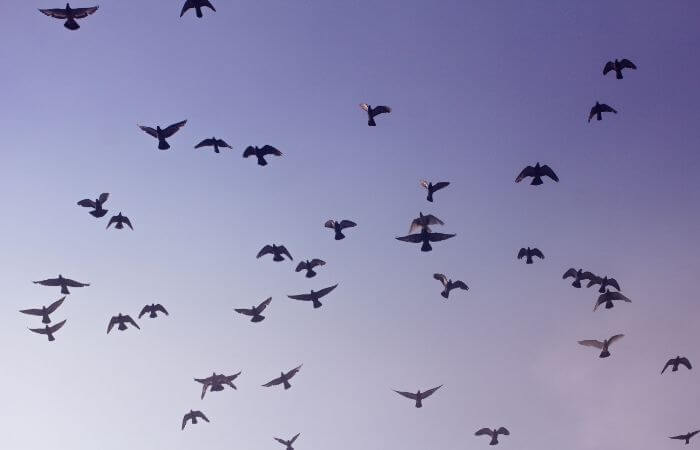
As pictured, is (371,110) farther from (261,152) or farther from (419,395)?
(419,395)

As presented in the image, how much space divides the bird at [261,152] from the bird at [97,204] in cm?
576

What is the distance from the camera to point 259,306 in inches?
1051

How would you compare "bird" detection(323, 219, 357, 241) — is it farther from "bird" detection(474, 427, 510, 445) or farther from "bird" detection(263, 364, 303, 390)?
"bird" detection(474, 427, 510, 445)

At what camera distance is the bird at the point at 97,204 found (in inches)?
965

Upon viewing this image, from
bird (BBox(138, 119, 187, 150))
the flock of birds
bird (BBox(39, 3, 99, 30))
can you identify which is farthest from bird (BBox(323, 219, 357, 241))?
bird (BBox(39, 3, 99, 30))

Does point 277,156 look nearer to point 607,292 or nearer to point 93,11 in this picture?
point 93,11

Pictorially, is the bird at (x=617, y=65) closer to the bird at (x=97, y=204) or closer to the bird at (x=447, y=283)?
the bird at (x=447, y=283)

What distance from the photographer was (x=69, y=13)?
21812 mm

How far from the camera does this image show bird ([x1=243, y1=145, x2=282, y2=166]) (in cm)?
2588

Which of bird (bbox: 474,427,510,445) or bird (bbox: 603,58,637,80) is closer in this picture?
bird (bbox: 603,58,637,80)

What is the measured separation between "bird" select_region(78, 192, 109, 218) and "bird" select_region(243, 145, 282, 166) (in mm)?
5756

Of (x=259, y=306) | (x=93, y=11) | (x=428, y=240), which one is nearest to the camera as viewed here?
(x=93, y=11)

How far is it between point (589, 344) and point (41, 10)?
85.0 ft

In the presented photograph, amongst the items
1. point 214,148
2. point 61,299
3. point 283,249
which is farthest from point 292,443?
point 214,148
